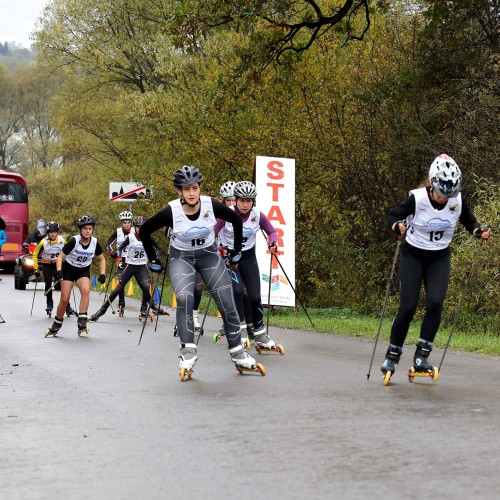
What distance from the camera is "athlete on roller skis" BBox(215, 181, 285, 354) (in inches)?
544

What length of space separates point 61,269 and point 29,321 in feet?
11.3

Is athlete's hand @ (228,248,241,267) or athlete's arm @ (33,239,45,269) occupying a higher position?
athlete's hand @ (228,248,241,267)

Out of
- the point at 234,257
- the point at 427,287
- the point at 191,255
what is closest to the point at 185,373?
the point at 191,255

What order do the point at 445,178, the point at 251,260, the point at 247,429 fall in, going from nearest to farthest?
1. the point at 247,429
2. the point at 445,178
3. the point at 251,260

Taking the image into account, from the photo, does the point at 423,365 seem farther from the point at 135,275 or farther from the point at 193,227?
the point at 135,275

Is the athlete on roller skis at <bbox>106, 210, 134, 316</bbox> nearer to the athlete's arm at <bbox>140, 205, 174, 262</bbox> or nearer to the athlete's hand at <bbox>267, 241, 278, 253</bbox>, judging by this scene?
the athlete's hand at <bbox>267, 241, 278, 253</bbox>

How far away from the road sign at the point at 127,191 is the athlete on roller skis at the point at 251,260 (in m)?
15.5

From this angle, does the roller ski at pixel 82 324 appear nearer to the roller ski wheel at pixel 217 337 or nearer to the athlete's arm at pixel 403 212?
the roller ski wheel at pixel 217 337

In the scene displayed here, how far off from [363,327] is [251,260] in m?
4.14

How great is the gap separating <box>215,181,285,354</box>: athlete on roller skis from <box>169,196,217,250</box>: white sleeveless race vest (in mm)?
2491

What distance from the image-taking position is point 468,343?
569 inches

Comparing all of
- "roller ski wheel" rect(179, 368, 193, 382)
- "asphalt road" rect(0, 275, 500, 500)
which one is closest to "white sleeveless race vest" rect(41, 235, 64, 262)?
"asphalt road" rect(0, 275, 500, 500)

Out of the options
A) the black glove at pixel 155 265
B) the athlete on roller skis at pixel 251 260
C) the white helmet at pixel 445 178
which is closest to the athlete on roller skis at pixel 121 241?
the athlete on roller skis at pixel 251 260

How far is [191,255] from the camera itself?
1128cm
